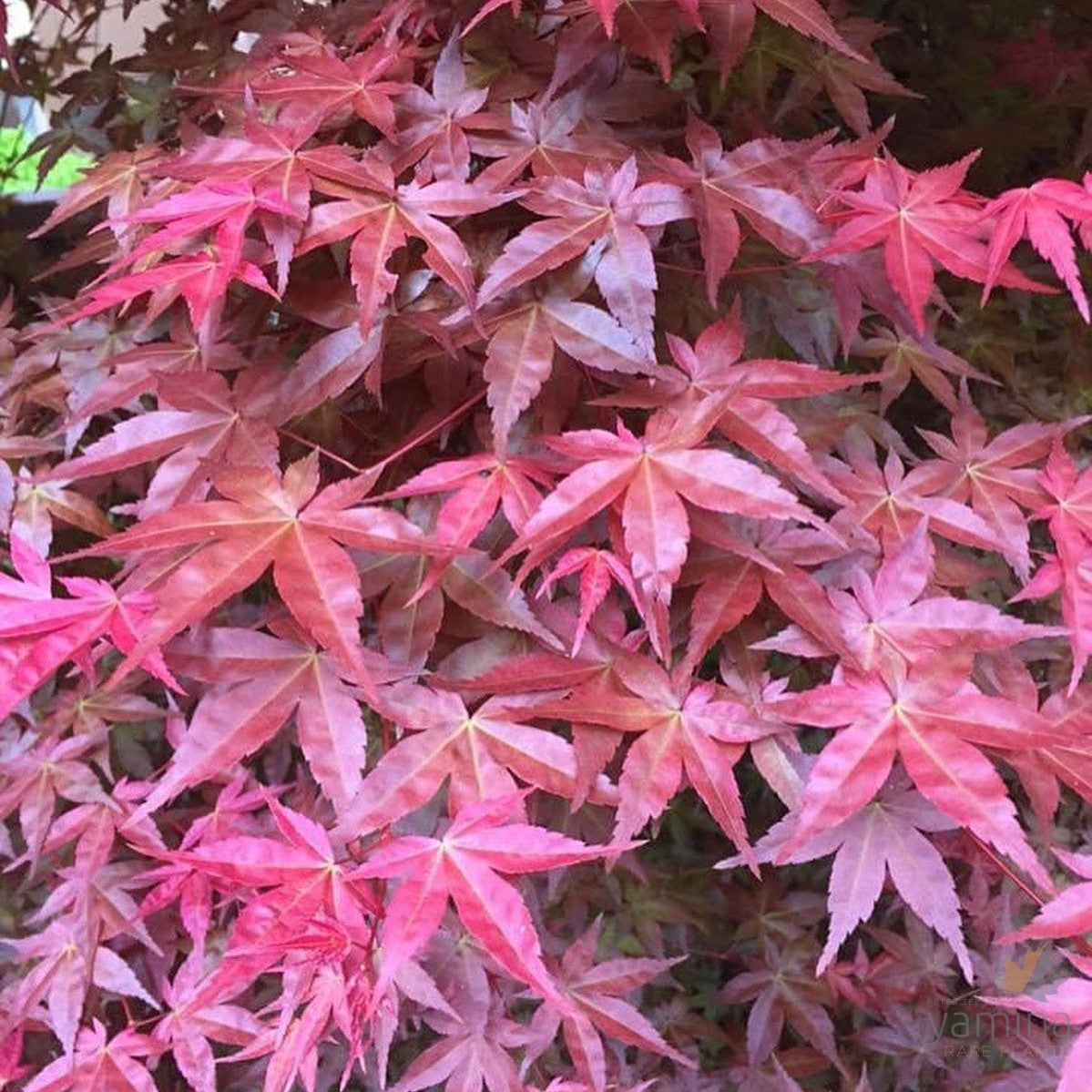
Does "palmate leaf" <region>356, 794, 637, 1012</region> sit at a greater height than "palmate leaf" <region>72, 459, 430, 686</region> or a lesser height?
lesser

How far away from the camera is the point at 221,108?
92 cm

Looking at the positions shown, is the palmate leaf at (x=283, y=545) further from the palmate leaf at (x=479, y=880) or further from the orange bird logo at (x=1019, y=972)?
the orange bird logo at (x=1019, y=972)

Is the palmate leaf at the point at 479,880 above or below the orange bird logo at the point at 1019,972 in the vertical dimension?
above

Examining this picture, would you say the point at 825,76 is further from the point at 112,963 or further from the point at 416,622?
the point at 112,963

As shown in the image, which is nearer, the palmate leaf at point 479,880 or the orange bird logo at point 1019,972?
the palmate leaf at point 479,880

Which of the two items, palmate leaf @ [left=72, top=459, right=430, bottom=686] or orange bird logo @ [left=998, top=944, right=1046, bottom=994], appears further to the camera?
orange bird logo @ [left=998, top=944, right=1046, bottom=994]
